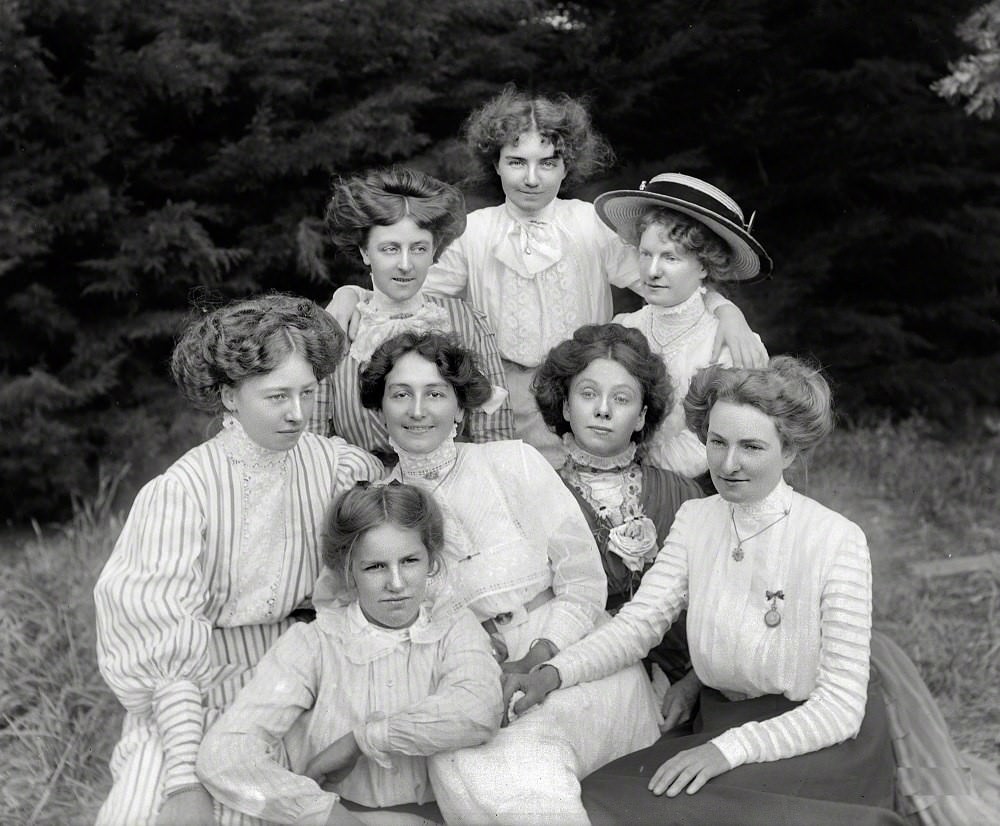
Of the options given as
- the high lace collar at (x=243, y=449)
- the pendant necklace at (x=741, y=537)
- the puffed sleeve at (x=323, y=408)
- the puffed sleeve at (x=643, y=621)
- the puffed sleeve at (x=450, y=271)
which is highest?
the puffed sleeve at (x=450, y=271)

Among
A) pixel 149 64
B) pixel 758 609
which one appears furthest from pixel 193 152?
pixel 758 609

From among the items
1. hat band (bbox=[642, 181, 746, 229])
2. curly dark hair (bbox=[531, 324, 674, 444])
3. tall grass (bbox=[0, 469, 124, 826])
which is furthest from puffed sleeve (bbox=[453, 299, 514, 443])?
tall grass (bbox=[0, 469, 124, 826])

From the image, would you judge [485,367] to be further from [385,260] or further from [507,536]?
[507,536]

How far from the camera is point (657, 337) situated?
409cm

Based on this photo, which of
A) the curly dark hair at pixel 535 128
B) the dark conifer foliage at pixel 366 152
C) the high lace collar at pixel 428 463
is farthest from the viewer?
the dark conifer foliage at pixel 366 152

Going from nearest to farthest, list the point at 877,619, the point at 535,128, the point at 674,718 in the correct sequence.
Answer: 1. the point at 674,718
2. the point at 535,128
3. the point at 877,619

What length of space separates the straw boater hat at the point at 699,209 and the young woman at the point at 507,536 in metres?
0.90

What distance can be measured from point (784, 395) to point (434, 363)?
1.03 m

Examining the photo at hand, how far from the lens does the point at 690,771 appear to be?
2840 mm

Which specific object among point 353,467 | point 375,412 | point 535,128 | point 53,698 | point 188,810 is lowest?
point 53,698

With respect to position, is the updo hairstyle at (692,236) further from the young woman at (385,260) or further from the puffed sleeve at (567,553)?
the puffed sleeve at (567,553)

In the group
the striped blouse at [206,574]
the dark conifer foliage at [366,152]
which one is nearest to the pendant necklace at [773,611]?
the striped blouse at [206,574]

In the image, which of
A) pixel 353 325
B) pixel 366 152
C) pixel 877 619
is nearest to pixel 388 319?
pixel 353 325

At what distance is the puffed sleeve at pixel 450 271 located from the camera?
446 centimetres
